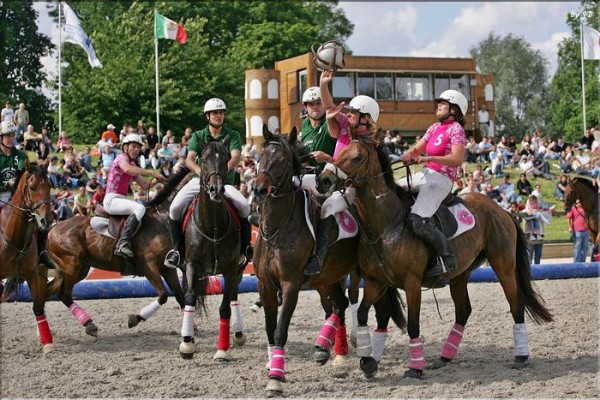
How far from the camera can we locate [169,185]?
11461 mm

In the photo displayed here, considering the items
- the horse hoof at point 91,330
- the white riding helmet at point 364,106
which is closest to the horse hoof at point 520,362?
the white riding helmet at point 364,106

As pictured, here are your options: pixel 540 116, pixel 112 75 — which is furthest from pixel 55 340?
pixel 540 116

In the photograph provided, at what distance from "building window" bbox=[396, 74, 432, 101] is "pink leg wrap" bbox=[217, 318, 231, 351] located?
35.5 metres

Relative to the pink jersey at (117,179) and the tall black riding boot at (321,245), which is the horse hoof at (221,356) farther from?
the pink jersey at (117,179)

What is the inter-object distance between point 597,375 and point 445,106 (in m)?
3.25

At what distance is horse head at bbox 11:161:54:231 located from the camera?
1086cm

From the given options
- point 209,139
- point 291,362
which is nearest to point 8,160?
point 209,139

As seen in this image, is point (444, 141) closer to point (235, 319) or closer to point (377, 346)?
point (377, 346)

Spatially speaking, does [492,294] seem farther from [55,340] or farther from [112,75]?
[112,75]

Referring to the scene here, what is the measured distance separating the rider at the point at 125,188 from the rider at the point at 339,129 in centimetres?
309

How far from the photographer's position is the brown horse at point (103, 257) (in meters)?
11.6

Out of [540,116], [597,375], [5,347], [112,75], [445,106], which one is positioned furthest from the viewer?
[540,116]

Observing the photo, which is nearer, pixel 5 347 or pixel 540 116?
pixel 5 347

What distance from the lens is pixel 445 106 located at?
30.8 feet
